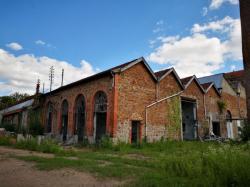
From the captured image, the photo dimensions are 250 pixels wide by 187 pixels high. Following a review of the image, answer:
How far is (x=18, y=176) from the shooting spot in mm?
5832

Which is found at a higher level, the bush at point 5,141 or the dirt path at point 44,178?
the bush at point 5,141

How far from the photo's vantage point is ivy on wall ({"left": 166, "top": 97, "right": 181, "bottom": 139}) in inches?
733

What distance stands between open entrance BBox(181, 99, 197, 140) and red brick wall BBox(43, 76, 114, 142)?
8682 millimetres

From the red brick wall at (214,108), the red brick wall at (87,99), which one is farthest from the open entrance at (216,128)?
the red brick wall at (87,99)

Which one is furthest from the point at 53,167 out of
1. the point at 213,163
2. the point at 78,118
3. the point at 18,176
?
the point at 78,118

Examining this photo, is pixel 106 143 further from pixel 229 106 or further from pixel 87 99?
pixel 229 106

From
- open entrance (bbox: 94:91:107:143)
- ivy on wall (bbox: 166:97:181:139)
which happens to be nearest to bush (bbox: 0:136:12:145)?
open entrance (bbox: 94:91:107:143)

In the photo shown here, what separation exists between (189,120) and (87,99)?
1070 cm

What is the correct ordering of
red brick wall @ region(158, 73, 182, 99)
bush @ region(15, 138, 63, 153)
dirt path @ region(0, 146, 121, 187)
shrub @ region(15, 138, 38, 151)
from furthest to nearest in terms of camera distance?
red brick wall @ region(158, 73, 182, 99) < shrub @ region(15, 138, 38, 151) < bush @ region(15, 138, 63, 153) < dirt path @ region(0, 146, 121, 187)

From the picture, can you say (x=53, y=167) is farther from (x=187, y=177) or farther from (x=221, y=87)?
(x=221, y=87)

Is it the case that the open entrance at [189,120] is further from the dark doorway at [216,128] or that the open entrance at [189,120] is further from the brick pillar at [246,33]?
the brick pillar at [246,33]

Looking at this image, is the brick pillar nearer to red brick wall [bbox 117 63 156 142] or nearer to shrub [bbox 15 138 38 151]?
red brick wall [bbox 117 63 156 142]

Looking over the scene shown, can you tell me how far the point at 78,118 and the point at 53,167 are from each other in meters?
12.5

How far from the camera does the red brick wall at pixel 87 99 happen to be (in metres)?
15.7
